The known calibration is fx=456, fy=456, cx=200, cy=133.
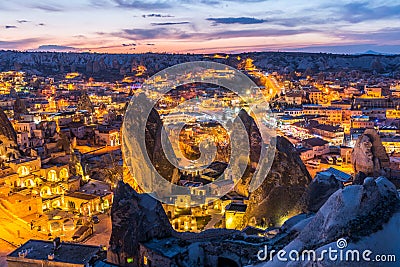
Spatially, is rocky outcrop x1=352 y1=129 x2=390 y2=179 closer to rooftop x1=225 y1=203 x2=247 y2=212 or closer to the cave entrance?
rooftop x1=225 y1=203 x2=247 y2=212

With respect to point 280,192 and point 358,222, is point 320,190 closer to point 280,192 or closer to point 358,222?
point 280,192

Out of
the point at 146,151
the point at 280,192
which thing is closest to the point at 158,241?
the point at 280,192

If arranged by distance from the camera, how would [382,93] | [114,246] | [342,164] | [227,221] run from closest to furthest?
[114,246], [227,221], [342,164], [382,93]

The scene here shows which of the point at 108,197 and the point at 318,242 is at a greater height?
the point at 318,242

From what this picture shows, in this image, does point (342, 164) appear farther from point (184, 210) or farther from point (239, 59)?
point (239, 59)

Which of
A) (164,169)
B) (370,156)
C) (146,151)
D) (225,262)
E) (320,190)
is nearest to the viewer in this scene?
(225,262)

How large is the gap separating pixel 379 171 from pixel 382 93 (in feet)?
171

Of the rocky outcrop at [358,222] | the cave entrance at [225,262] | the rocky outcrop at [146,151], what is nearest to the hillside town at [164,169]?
the rocky outcrop at [146,151]

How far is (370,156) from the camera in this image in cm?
1411

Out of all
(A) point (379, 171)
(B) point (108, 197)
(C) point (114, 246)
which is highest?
(A) point (379, 171)

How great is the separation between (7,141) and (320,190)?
66.0 feet

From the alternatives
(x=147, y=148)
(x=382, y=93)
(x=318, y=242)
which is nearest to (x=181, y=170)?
(x=147, y=148)

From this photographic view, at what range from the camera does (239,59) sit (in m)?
128

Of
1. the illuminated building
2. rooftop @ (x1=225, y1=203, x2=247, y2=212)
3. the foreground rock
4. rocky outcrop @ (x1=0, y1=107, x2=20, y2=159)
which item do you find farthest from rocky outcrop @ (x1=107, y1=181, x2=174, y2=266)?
rocky outcrop @ (x1=0, y1=107, x2=20, y2=159)
